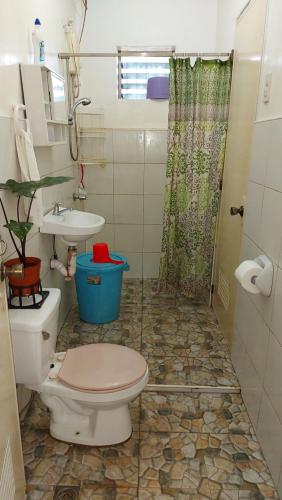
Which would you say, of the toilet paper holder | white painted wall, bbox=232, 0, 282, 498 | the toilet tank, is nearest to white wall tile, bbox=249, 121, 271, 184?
white painted wall, bbox=232, 0, 282, 498

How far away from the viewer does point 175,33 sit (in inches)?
121

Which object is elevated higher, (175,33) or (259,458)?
(175,33)

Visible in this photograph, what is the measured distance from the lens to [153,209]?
3.31 metres

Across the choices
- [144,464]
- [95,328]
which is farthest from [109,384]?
[95,328]

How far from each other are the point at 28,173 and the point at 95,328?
53.6 inches

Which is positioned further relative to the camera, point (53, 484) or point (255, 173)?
point (255, 173)

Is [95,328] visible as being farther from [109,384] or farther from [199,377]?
[109,384]

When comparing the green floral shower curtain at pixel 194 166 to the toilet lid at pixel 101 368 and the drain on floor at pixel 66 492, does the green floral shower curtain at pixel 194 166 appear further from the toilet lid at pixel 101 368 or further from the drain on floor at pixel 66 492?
the drain on floor at pixel 66 492

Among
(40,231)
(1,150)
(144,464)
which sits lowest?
(144,464)

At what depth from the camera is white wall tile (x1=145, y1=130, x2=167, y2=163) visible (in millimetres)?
3082

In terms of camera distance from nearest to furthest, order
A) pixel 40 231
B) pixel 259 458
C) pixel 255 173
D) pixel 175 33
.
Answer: pixel 259 458 → pixel 255 173 → pixel 40 231 → pixel 175 33

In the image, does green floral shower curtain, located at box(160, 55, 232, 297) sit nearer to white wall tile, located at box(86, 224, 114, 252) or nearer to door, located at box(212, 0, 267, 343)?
door, located at box(212, 0, 267, 343)

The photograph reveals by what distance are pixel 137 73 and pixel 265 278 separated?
2.60 m

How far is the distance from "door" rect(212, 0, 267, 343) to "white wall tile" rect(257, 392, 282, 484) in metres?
0.75
